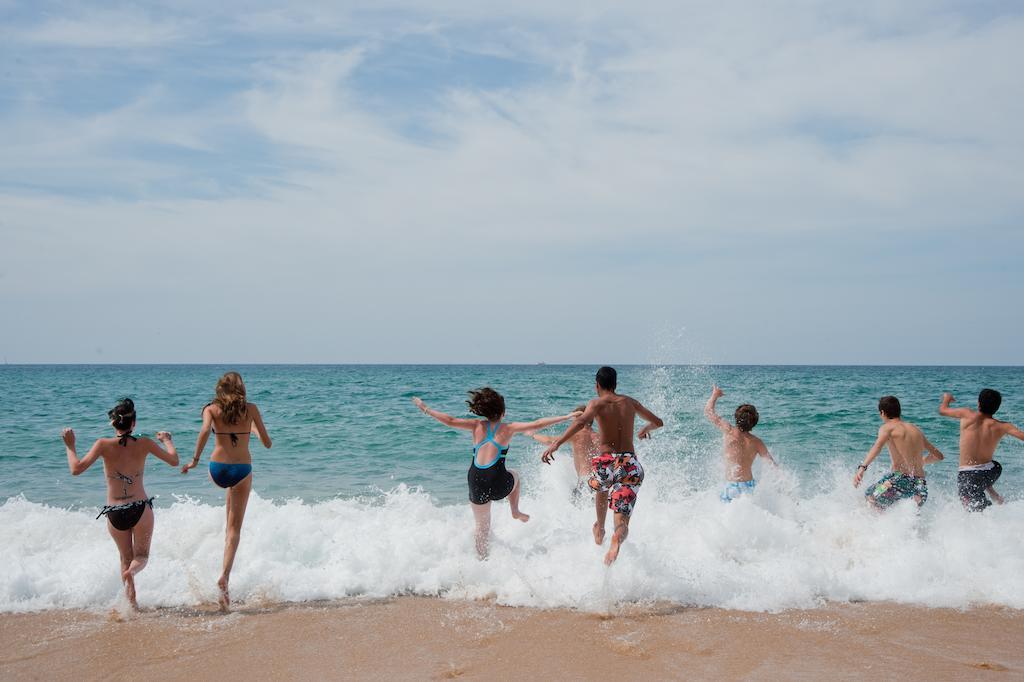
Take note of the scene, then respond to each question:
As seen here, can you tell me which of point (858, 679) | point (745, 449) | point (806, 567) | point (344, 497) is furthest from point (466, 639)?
point (344, 497)

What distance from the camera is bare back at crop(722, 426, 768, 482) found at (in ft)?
25.2

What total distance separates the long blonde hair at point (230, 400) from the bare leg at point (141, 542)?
2.84 feet

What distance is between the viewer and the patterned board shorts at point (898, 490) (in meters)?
7.06

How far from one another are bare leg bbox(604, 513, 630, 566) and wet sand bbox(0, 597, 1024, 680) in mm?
466

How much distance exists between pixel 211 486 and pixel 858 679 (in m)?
8.51

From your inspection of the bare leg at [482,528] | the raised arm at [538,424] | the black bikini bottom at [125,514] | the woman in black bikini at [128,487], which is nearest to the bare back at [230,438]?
the woman in black bikini at [128,487]

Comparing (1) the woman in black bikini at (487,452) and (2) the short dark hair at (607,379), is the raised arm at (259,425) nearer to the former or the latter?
(1) the woman in black bikini at (487,452)

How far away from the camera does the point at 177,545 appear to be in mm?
6883

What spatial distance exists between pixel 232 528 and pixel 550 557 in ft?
8.35

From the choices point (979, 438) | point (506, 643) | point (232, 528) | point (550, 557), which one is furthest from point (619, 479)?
point (979, 438)

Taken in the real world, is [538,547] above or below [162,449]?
below

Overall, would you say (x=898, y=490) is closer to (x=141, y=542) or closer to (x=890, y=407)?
(x=890, y=407)

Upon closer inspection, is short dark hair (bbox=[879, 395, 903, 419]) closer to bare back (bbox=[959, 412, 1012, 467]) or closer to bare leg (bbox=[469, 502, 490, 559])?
bare back (bbox=[959, 412, 1012, 467])

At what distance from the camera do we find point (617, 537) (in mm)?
A: 5918
